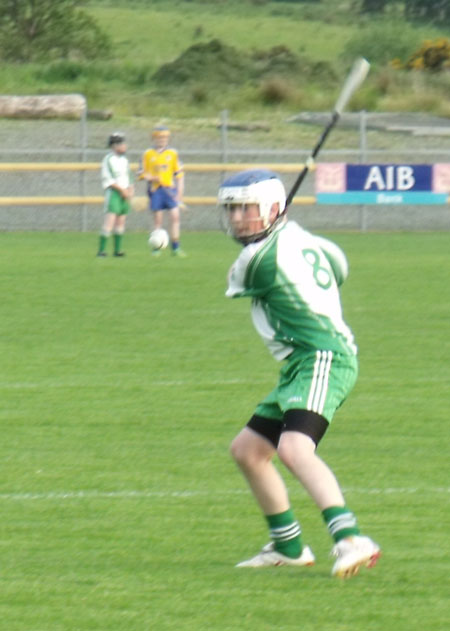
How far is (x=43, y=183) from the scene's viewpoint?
31828 millimetres

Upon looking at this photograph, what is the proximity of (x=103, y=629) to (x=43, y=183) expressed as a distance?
2722 centimetres

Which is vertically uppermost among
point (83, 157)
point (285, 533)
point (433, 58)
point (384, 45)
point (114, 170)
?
point (384, 45)

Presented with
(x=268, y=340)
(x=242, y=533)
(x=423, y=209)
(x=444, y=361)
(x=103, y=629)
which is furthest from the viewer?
(x=423, y=209)

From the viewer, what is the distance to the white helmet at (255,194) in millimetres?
5586

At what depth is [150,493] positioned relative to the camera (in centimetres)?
719

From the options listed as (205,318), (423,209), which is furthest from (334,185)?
(205,318)

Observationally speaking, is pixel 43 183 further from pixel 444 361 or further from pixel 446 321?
pixel 444 361

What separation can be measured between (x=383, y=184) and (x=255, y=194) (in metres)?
19.6

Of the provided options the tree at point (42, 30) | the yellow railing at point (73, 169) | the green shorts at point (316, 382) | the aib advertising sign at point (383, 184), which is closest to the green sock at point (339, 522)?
the green shorts at point (316, 382)

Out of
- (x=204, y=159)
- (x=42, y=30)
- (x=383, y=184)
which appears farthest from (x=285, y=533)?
(x=42, y=30)

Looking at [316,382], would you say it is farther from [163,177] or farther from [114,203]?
[163,177]

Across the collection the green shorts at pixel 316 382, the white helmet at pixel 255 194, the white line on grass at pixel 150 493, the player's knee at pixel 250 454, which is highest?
the white helmet at pixel 255 194

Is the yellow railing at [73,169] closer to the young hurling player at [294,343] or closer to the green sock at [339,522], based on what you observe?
the young hurling player at [294,343]

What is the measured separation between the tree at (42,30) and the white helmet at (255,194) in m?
48.8
